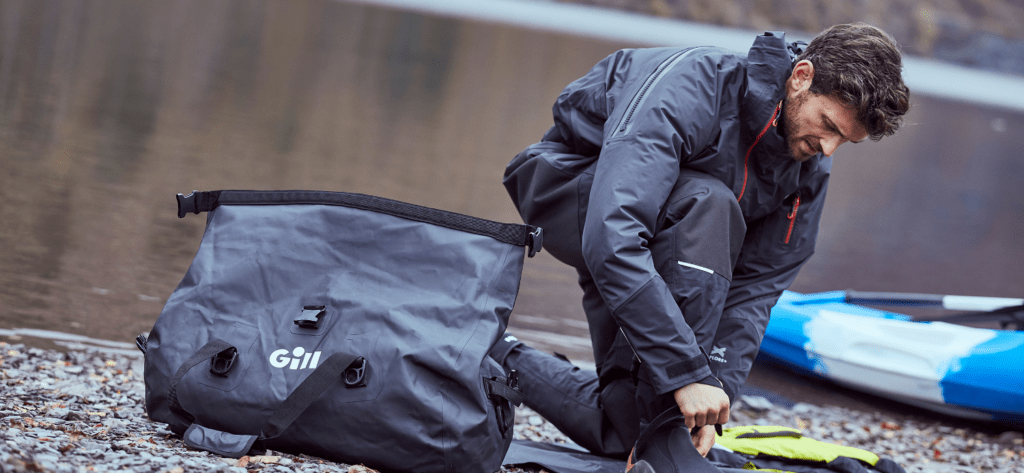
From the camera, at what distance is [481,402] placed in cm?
259

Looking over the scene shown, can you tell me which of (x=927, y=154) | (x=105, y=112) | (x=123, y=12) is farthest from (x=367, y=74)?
(x=927, y=154)

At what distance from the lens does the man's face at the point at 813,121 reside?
3047 mm

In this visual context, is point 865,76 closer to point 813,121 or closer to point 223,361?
point 813,121

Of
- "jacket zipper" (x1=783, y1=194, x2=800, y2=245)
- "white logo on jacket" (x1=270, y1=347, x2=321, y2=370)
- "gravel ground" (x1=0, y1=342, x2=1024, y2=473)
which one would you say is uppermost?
"jacket zipper" (x1=783, y1=194, x2=800, y2=245)

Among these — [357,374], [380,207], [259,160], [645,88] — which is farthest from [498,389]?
[259,160]

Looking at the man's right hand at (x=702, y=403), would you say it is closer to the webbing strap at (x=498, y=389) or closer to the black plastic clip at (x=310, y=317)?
the webbing strap at (x=498, y=389)

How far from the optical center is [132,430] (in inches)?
112

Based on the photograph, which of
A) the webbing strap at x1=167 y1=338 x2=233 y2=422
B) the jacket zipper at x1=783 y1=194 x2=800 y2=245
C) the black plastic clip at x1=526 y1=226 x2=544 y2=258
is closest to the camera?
the webbing strap at x1=167 y1=338 x2=233 y2=422

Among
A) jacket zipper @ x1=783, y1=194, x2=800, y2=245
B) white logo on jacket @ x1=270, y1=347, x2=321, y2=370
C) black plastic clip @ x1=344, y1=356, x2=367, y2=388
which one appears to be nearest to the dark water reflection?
jacket zipper @ x1=783, y1=194, x2=800, y2=245

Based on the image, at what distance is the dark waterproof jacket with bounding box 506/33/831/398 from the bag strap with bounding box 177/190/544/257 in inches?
8.8

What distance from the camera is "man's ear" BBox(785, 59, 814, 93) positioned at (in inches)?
120

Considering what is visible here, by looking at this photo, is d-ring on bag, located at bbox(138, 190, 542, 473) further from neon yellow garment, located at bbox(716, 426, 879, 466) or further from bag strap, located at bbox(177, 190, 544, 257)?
neon yellow garment, located at bbox(716, 426, 879, 466)

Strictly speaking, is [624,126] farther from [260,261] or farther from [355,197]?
[260,261]

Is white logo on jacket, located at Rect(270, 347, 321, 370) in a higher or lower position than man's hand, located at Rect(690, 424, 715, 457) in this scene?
higher
